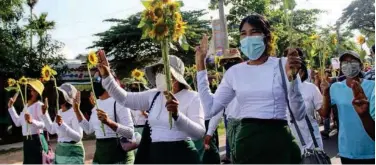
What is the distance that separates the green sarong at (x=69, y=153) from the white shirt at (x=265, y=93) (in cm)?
303

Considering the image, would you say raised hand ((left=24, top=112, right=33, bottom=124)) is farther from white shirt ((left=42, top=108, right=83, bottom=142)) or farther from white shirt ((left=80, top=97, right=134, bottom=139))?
white shirt ((left=80, top=97, right=134, bottom=139))


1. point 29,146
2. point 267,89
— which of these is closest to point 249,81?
point 267,89

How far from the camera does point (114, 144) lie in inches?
183

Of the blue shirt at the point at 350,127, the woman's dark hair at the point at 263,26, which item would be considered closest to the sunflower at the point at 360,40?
the blue shirt at the point at 350,127

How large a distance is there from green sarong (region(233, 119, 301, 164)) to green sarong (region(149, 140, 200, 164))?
0.72 m

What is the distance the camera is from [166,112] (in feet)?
11.5

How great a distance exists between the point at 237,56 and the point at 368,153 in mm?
1906

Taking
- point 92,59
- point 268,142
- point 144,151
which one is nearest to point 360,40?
point 268,142

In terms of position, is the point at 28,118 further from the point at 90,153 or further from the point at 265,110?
the point at 90,153

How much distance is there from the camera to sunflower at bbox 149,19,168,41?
10.2 feet

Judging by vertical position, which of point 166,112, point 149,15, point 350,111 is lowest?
point 350,111

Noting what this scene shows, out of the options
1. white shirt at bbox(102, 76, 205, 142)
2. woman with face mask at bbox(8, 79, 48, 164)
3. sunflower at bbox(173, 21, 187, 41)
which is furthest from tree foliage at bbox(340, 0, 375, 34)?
sunflower at bbox(173, 21, 187, 41)

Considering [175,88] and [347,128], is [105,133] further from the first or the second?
[347,128]

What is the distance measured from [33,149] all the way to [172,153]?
3219 mm
